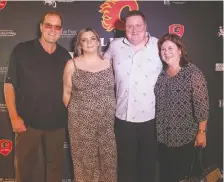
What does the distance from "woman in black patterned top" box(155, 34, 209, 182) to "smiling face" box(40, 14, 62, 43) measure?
963 mm

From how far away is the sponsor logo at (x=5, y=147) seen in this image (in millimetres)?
2803

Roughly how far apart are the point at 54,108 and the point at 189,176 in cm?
136

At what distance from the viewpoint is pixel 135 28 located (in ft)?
7.34

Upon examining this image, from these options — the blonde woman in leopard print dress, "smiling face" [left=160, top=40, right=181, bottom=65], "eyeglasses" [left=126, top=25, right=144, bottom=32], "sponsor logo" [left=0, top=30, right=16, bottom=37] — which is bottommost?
the blonde woman in leopard print dress

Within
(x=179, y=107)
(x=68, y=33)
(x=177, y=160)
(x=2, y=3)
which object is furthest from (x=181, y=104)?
(x=2, y=3)

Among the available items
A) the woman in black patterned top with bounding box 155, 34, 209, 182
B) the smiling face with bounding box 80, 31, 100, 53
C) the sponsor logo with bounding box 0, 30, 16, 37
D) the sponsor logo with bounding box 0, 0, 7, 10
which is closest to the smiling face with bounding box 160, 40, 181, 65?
the woman in black patterned top with bounding box 155, 34, 209, 182

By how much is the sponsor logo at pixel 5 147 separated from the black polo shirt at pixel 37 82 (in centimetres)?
59

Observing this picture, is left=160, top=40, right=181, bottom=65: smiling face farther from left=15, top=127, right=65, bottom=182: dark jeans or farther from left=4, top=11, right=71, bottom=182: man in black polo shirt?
left=15, top=127, right=65, bottom=182: dark jeans

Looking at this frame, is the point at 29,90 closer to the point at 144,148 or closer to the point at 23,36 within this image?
the point at 23,36

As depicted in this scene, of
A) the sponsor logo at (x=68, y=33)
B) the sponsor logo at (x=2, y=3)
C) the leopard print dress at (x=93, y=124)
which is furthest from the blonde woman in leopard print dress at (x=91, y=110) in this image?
the sponsor logo at (x=2, y=3)

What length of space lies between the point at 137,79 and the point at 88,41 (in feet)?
1.78

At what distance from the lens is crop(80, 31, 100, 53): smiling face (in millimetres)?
2221

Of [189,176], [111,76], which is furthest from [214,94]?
[111,76]

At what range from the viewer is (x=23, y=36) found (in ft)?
8.73
